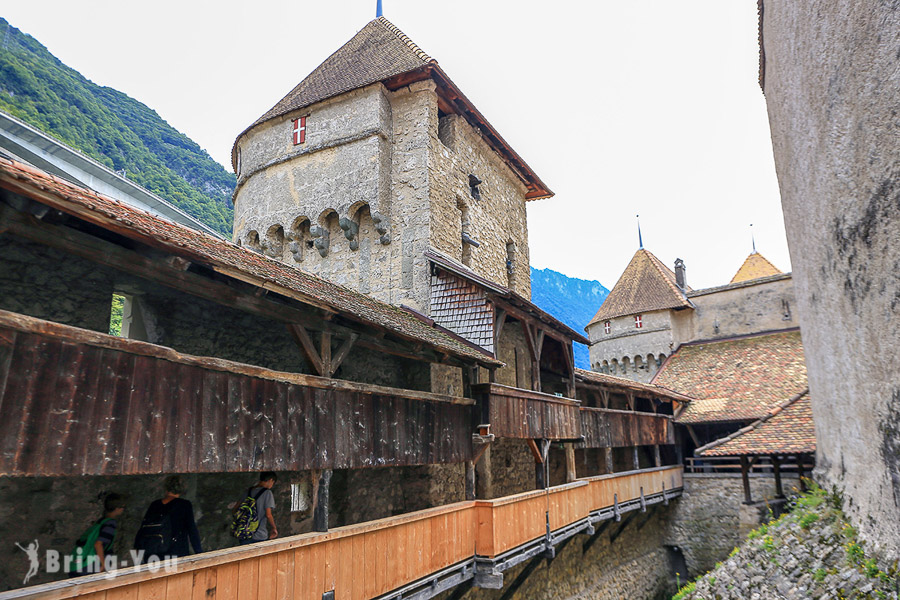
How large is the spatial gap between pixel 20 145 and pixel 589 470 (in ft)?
65.7

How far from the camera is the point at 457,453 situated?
27.6 feet

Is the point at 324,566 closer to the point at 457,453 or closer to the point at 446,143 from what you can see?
the point at 457,453

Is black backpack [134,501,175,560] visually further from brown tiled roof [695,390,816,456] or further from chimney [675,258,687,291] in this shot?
chimney [675,258,687,291]

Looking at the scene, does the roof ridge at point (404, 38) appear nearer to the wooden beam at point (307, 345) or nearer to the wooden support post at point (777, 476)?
the wooden beam at point (307, 345)

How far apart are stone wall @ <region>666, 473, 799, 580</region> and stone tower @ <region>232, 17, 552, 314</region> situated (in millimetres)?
9727

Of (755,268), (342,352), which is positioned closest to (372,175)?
(342,352)

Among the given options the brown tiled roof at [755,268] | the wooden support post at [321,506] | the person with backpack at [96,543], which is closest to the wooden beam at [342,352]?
the wooden support post at [321,506]

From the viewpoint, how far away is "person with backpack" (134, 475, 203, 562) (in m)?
5.15

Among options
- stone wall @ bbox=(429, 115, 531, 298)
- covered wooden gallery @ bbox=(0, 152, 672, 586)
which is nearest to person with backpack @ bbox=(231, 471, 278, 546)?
covered wooden gallery @ bbox=(0, 152, 672, 586)

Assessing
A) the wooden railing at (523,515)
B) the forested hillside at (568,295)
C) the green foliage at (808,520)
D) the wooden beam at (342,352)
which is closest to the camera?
the wooden beam at (342,352)

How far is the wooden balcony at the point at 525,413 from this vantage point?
8812 millimetres

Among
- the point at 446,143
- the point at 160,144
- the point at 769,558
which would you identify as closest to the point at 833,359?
the point at 769,558

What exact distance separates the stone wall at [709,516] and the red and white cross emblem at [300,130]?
15.4m

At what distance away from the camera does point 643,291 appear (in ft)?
84.1
